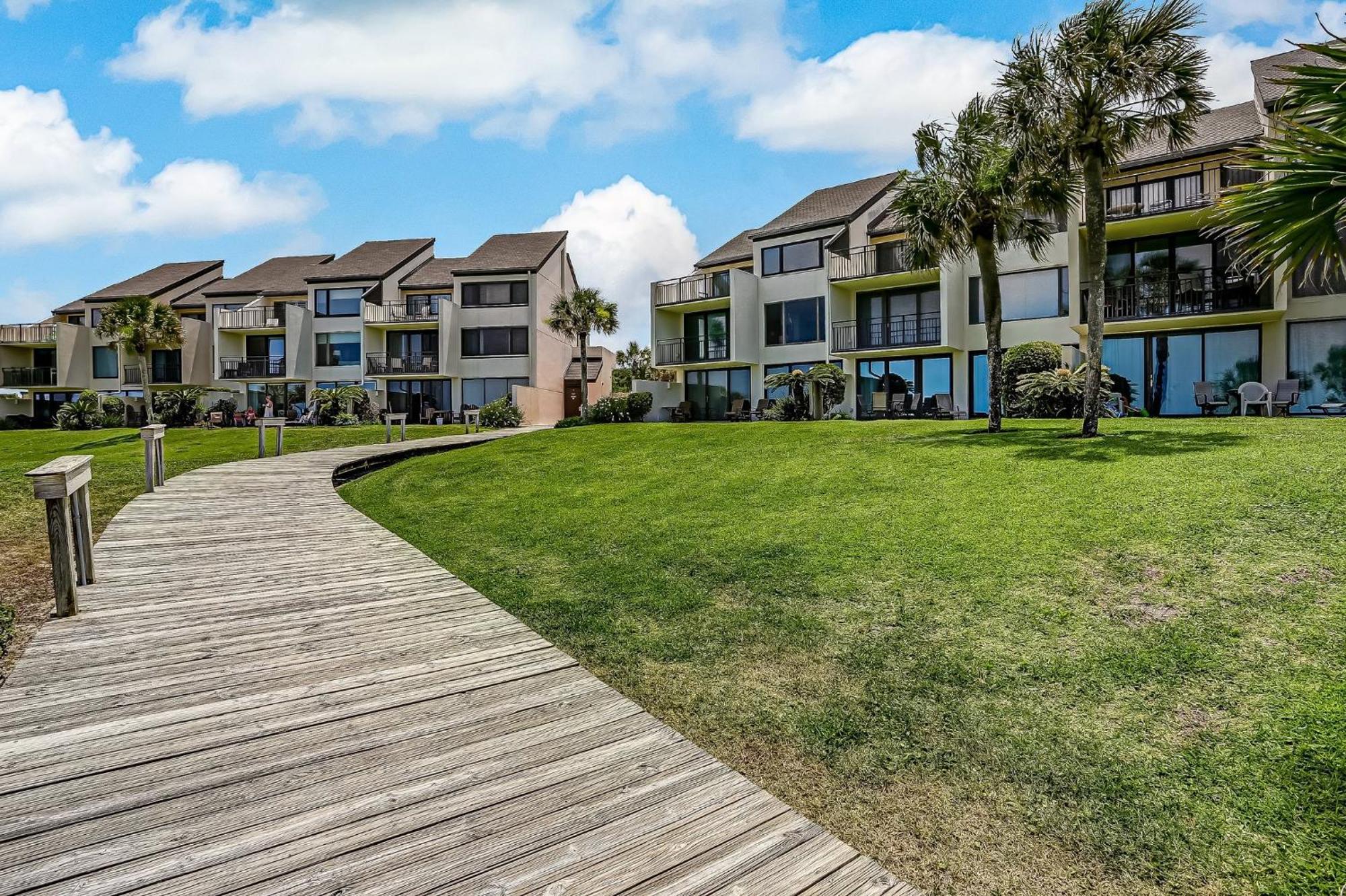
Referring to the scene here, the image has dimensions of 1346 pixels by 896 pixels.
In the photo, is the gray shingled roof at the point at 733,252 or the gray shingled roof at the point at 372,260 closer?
the gray shingled roof at the point at 733,252

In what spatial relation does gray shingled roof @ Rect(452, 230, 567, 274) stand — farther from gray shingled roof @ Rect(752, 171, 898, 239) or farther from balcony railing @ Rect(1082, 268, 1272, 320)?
balcony railing @ Rect(1082, 268, 1272, 320)

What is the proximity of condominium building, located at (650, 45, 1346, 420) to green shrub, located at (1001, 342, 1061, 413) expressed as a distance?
1968 millimetres

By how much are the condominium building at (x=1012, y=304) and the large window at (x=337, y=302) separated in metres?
18.7

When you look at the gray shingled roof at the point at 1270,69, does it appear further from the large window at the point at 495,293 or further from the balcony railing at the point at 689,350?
the large window at the point at 495,293

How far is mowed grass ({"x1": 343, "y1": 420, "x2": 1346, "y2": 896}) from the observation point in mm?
3234

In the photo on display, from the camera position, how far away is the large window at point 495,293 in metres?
38.6

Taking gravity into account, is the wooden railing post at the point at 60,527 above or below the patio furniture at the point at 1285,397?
below

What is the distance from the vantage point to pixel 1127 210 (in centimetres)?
2145

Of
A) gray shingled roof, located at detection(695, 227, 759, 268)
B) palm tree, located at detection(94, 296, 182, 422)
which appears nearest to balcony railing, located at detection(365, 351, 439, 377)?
palm tree, located at detection(94, 296, 182, 422)

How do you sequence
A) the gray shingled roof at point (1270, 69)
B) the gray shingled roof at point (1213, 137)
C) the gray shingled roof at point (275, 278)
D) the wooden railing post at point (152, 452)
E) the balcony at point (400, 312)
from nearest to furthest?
1. the wooden railing post at point (152, 452)
2. the gray shingled roof at point (1213, 137)
3. the gray shingled roof at point (1270, 69)
4. the balcony at point (400, 312)
5. the gray shingled roof at point (275, 278)

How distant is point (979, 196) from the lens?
14.5 metres

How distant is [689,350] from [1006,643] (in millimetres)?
28486

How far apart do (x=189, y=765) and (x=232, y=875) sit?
2.93 feet

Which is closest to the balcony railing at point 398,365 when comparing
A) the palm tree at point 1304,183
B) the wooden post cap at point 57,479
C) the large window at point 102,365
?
the large window at point 102,365
